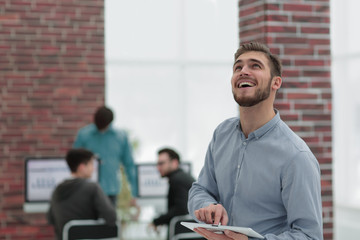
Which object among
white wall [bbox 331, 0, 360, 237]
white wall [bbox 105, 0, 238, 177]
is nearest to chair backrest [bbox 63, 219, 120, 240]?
white wall [bbox 105, 0, 238, 177]

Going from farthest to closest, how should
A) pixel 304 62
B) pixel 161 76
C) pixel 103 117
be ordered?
pixel 161 76
pixel 103 117
pixel 304 62

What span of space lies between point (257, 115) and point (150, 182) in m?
3.62

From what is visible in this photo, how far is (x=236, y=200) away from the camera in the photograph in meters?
1.92

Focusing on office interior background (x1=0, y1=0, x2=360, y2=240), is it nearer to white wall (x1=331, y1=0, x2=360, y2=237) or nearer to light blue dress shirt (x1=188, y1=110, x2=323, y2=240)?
white wall (x1=331, y1=0, x2=360, y2=237)

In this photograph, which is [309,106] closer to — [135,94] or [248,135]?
[248,135]

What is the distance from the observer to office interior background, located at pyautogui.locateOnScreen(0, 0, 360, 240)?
3.50 m

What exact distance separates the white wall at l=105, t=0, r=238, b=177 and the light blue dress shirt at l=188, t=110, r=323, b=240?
657cm

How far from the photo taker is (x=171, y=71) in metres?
8.80

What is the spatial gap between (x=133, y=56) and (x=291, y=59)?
17.5 feet

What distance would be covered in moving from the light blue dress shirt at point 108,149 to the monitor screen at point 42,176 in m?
0.12

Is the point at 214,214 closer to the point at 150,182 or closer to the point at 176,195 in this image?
the point at 176,195

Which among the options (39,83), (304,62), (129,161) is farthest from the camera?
(39,83)

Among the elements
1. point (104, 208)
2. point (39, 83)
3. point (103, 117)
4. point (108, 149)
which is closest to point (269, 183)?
point (104, 208)

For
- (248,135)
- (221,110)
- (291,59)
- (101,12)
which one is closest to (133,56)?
(221,110)
